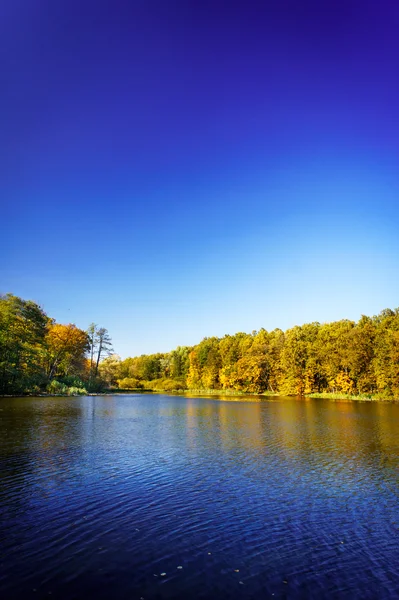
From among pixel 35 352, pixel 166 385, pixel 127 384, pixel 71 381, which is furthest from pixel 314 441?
pixel 166 385

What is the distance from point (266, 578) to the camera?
9039mm

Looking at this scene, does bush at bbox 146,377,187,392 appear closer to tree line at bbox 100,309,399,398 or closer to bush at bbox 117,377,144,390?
tree line at bbox 100,309,399,398

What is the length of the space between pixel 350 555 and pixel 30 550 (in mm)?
8552

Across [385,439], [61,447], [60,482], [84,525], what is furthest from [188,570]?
[385,439]

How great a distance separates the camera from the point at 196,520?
1263 cm

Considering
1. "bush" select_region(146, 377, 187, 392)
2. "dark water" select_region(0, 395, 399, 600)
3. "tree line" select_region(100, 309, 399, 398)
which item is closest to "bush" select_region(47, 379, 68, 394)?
"tree line" select_region(100, 309, 399, 398)

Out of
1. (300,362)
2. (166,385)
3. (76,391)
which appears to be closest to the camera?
(76,391)

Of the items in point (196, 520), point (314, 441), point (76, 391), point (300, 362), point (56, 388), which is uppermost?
point (300, 362)

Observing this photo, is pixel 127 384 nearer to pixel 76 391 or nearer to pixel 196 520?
pixel 76 391

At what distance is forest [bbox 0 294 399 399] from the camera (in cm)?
6812

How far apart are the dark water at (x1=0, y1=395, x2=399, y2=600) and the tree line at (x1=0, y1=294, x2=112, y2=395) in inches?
1651

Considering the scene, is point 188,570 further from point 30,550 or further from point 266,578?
point 30,550

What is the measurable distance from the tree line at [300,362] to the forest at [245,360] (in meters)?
0.21

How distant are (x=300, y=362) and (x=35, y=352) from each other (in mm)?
66064
